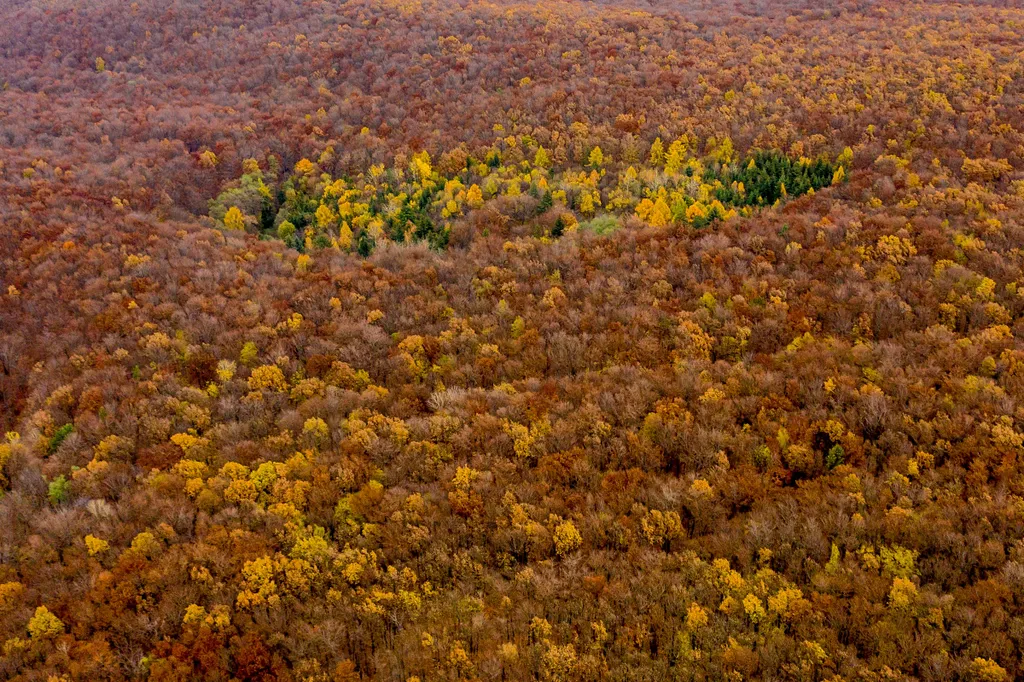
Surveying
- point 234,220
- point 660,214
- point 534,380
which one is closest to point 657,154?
point 660,214

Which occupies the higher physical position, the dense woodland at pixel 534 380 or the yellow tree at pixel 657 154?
the yellow tree at pixel 657 154

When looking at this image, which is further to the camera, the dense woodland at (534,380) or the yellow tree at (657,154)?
the yellow tree at (657,154)

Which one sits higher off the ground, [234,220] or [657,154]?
[657,154]

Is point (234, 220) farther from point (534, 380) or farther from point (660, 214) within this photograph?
point (660, 214)

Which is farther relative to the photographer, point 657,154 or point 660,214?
point 657,154

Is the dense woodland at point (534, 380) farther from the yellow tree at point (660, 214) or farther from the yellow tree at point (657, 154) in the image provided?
the yellow tree at point (657, 154)

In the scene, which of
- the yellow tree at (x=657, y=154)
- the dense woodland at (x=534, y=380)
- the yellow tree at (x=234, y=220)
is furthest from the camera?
the yellow tree at (x=657, y=154)

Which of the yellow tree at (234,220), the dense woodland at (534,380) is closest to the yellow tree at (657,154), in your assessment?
the dense woodland at (534,380)

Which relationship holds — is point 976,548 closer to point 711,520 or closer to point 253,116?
point 711,520

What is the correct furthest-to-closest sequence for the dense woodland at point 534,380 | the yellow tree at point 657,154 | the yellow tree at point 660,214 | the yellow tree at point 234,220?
the yellow tree at point 657,154, the yellow tree at point 234,220, the yellow tree at point 660,214, the dense woodland at point 534,380
